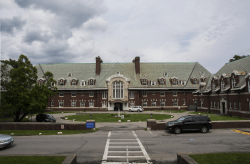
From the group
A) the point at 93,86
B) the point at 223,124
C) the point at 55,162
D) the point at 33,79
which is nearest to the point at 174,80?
the point at 93,86

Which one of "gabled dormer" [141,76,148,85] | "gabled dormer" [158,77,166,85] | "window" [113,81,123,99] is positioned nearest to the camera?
"window" [113,81,123,99]

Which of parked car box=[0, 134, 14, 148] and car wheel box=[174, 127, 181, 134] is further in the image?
car wheel box=[174, 127, 181, 134]

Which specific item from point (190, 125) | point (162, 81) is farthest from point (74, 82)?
point (190, 125)

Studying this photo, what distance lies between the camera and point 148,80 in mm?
60344

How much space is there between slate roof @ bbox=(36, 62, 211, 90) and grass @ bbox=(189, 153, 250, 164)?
153 feet

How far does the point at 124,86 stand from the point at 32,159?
47.1 meters

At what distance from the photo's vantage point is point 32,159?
9.75 m

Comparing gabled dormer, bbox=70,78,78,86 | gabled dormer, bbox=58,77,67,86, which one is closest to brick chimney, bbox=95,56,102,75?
gabled dormer, bbox=70,78,78,86

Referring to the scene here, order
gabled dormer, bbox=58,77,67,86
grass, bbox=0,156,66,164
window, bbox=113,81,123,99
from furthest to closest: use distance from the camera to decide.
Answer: gabled dormer, bbox=58,77,67,86
window, bbox=113,81,123,99
grass, bbox=0,156,66,164

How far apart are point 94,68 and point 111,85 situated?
1082 centimetres

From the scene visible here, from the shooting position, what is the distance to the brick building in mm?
56656

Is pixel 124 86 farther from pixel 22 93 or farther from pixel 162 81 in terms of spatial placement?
pixel 22 93

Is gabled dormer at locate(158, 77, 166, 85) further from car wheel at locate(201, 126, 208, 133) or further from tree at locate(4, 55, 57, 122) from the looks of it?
car wheel at locate(201, 126, 208, 133)

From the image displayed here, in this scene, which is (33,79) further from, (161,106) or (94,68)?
(161,106)
